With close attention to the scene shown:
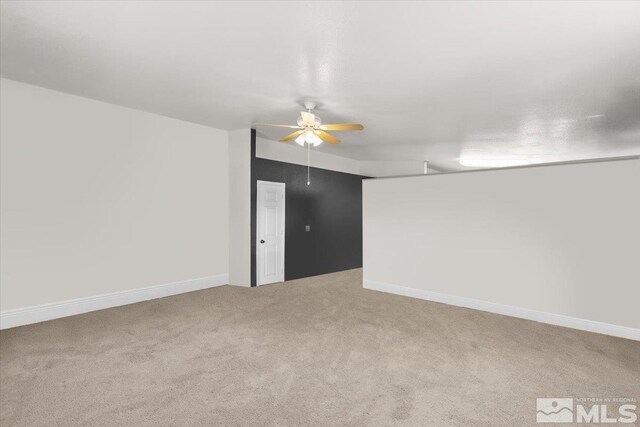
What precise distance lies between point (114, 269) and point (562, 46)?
575cm

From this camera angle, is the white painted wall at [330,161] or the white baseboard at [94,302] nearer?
the white baseboard at [94,302]

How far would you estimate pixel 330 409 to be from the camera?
2311mm

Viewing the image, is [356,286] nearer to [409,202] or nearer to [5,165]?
[409,202]

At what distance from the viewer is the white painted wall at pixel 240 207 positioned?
19.6 feet

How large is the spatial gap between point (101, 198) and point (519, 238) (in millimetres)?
5735

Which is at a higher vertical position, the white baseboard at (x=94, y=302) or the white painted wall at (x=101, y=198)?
the white painted wall at (x=101, y=198)

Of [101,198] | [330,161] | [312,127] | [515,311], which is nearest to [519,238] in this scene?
[515,311]

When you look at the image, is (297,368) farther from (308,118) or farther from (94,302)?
(94,302)

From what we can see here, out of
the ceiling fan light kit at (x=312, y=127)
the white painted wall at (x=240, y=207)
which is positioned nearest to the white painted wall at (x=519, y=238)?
the ceiling fan light kit at (x=312, y=127)

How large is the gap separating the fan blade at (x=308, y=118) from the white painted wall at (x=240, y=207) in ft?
6.64

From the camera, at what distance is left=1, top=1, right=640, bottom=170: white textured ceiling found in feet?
8.04

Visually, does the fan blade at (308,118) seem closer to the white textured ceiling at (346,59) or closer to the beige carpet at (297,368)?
the white textured ceiling at (346,59)

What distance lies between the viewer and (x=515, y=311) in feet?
14.9

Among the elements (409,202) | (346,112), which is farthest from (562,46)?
(409,202)
